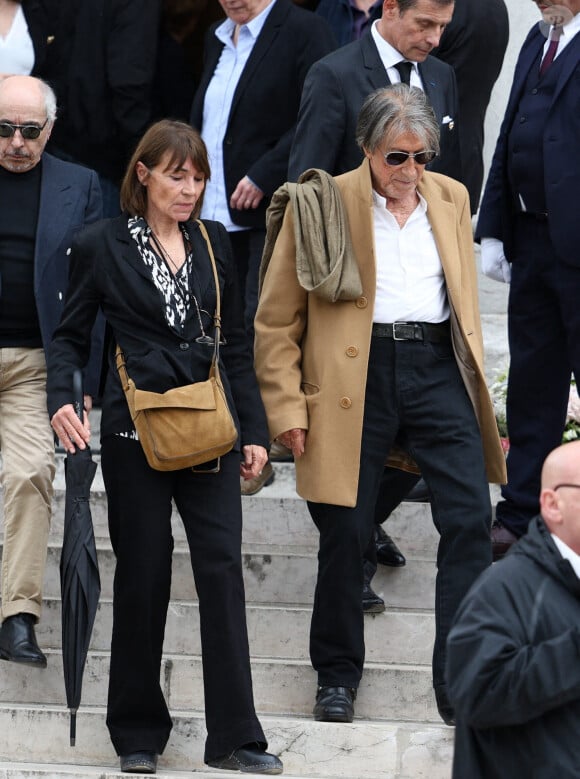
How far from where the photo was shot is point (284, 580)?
6.43 meters

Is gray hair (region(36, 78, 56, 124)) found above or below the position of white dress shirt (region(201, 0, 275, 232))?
above

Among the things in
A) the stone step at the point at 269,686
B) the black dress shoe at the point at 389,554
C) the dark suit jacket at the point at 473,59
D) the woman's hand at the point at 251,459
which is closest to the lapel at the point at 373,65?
the dark suit jacket at the point at 473,59

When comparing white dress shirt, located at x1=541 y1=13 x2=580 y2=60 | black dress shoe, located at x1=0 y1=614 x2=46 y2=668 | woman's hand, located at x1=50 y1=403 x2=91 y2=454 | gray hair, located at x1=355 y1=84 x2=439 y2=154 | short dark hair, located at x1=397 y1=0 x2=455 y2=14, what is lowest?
black dress shoe, located at x1=0 y1=614 x2=46 y2=668

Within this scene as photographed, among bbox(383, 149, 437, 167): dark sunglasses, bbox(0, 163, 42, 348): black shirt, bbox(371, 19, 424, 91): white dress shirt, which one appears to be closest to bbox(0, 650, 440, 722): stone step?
bbox(0, 163, 42, 348): black shirt

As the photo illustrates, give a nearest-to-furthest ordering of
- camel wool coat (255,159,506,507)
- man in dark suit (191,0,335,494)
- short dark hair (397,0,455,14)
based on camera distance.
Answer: camel wool coat (255,159,506,507) < short dark hair (397,0,455,14) < man in dark suit (191,0,335,494)

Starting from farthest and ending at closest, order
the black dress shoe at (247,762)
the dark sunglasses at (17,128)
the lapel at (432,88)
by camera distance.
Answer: the lapel at (432,88) < the dark sunglasses at (17,128) < the black dress shoe at (247,762)

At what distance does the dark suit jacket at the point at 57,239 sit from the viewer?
5.80m

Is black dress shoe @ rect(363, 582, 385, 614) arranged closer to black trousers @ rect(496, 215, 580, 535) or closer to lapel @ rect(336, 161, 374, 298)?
black trousers @ rect(496, 215, 580, 535)

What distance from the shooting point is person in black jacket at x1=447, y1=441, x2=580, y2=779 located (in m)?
3.25

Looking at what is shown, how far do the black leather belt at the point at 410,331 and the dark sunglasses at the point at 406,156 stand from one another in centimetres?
51

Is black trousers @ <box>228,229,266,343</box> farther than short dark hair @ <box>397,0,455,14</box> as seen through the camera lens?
Yes

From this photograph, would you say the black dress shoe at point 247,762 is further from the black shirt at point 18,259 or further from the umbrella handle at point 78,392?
the black shirt at point 18,259

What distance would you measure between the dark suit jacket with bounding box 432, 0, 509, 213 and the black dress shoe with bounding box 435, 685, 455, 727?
2429 mm

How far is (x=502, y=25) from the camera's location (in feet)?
23.3
